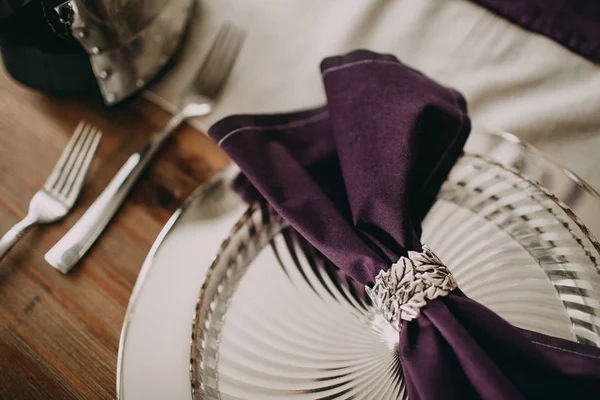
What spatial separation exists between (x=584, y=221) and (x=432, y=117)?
11 centimetres

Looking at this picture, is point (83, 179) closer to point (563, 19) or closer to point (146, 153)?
point (146, 153)

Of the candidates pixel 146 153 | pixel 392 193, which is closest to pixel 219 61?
pixel 146 153

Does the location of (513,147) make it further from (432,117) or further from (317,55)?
(317,55)

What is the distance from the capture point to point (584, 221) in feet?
1.01

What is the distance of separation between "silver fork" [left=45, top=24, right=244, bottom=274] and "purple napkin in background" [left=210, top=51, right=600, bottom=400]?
0.09m

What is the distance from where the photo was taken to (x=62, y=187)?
1.18ft

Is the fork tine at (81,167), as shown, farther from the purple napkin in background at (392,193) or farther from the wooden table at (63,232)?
the purple napkin in background at (392,193)

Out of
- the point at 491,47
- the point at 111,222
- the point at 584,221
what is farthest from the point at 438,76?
the point at 111,222

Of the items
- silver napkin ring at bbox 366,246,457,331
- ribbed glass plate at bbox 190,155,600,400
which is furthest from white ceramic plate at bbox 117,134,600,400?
silver napkin ring at bbox 366,246,457,331

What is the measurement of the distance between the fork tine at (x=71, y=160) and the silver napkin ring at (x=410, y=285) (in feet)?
0.80

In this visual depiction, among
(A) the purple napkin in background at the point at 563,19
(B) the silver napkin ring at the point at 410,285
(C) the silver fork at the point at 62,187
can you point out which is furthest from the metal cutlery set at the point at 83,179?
(A) the purple napkin in background at the point at 563,19

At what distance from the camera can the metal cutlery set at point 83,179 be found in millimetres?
341

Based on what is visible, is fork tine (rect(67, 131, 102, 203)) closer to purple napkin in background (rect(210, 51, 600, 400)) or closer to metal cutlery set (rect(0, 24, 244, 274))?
metal cutlery set (rect(0, 24, 244, 274))

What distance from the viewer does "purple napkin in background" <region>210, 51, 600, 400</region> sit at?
0.77ft
